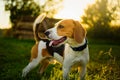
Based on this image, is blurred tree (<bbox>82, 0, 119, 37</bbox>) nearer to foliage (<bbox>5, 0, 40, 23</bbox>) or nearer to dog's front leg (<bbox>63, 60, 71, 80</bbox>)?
foliage (<bbox>5, 0, 40, 23</bbox>)

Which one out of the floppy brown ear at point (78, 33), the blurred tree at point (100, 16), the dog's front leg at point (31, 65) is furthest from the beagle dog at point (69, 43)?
the blurred tree at point (100, 16)

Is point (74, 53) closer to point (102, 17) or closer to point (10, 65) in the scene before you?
point (10, 65)

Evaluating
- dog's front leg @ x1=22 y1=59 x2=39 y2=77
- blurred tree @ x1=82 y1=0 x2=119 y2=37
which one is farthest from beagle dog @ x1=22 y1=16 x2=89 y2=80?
blurred tree @ x1=82 y1=0 x2=119 y2=37

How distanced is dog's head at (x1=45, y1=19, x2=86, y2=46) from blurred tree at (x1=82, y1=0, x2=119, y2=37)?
3422 centimetres

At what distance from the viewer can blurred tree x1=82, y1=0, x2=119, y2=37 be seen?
140 ft

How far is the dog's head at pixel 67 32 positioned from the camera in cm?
619

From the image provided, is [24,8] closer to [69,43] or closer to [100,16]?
[100,16]

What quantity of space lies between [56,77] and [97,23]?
38.5 metres

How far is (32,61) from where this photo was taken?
7871 millimetres

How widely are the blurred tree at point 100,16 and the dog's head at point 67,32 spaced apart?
3422cm

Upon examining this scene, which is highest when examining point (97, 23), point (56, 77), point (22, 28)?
point (56, 77)

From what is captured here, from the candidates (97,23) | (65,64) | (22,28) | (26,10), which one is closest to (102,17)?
(97,23)

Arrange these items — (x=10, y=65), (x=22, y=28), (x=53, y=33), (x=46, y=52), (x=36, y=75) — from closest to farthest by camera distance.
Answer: (x=53, y=33), (x=46, y=52), (x=36, y=75), (x=10, y=65), (x=22, y=28)

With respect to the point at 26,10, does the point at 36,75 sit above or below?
above
